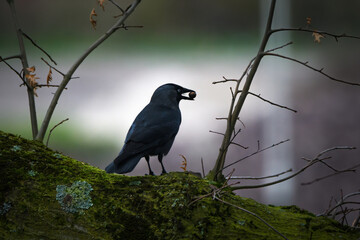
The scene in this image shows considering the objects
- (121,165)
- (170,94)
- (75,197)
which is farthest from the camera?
(170,94)

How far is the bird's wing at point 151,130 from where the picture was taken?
321 cm

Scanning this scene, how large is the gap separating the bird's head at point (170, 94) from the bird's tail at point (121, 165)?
0.88 m

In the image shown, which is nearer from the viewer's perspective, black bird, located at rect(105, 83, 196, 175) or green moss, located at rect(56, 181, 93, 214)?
green moss, located at rect(56, 181, 93, 214)

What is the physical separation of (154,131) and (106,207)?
55.0 inches

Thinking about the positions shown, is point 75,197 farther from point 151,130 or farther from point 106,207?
point 151,130

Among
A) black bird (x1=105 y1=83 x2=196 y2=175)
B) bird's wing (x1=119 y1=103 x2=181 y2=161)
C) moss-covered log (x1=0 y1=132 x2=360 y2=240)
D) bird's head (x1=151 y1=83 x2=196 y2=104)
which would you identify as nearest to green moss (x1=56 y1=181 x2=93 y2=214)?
moss-covered log (x1=0 y1=132 x2=360 y2=240)

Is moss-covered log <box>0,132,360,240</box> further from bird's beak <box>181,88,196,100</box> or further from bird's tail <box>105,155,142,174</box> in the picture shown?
bird's beak <box>181,88,196,100</box>

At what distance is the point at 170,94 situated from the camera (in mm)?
3951

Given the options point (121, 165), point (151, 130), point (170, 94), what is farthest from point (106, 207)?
point (170, 94)

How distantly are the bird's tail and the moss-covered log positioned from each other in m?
0.72

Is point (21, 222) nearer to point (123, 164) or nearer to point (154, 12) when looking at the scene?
point (123, 164)

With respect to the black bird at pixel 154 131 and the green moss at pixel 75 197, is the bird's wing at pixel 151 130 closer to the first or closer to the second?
the black bird at pixel 154 131

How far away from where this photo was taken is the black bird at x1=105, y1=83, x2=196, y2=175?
308 centimetres

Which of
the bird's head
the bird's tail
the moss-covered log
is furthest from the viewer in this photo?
the bird's head
